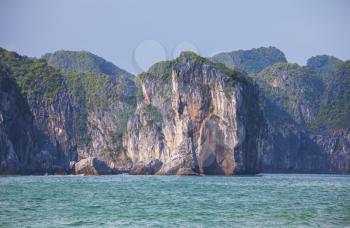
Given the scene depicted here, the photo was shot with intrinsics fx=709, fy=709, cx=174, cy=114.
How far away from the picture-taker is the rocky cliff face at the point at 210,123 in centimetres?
13538

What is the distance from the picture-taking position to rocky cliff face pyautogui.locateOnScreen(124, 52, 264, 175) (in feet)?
444

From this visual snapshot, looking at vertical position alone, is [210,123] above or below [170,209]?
above

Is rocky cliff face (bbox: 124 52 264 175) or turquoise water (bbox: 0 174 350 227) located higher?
rocky cliff face (bbox: 124 52 264 175)

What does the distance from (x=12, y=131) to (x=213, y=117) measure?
39.0 metres

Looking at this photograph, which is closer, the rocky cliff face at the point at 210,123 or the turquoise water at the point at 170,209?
the turquoise water at the point at 170,209

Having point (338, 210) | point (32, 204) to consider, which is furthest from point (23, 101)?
point (338, 210)

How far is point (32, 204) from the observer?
54938 millimetres

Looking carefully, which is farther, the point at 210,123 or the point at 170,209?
the point at 210,123

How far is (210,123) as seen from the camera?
140 m

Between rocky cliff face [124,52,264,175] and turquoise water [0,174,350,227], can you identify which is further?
rocky cliff face [124,52,264,175]

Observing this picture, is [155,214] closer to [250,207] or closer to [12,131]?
[250,207]

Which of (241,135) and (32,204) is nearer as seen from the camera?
(32,204)

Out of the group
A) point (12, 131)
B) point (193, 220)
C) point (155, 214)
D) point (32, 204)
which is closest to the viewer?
point (193, 220)

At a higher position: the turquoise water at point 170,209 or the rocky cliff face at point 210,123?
the rocky cliff face at point 210,123
